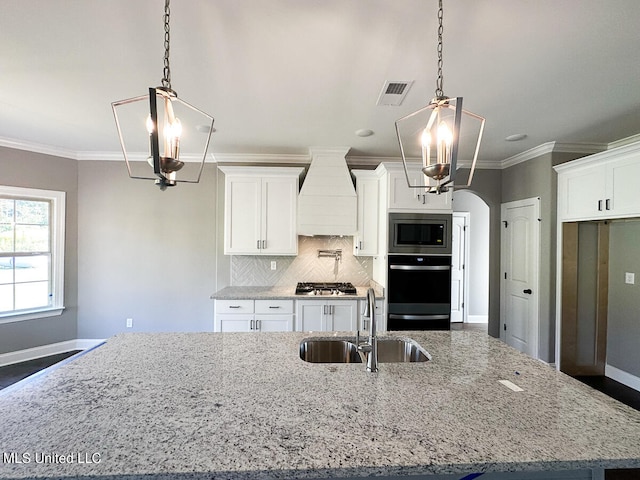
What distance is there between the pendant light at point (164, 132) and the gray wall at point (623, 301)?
4304mm

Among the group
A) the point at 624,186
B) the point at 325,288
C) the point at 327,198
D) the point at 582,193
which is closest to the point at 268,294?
the point at 325,288

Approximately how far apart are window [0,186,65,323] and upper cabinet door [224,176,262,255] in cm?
228

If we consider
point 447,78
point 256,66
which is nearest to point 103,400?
point 256,66

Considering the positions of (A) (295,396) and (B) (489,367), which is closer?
(A) (295,396)

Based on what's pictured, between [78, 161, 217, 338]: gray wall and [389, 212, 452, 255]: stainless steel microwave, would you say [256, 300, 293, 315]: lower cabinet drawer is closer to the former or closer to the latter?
[78, 161, 217, 338]: gray wall

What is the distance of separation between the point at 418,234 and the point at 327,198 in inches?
46.1

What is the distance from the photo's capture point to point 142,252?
426 cm

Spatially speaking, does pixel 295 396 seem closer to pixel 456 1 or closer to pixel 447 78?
pixel 456 1

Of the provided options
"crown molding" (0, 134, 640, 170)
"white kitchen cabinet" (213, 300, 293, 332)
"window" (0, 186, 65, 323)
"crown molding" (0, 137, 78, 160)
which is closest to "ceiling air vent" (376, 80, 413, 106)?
"crown molding" (0, 134, 640, 170)

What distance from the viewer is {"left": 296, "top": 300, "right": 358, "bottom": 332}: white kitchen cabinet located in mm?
3559

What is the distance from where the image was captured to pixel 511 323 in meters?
4.20

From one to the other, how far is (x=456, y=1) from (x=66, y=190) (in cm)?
483

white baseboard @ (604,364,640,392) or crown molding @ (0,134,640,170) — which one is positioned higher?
crown molding @ (0,134,640,170)

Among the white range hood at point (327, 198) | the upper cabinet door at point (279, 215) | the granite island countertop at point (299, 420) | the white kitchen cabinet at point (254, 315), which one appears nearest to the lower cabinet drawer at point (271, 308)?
the white kitchen cabinet at point (254, 315)
